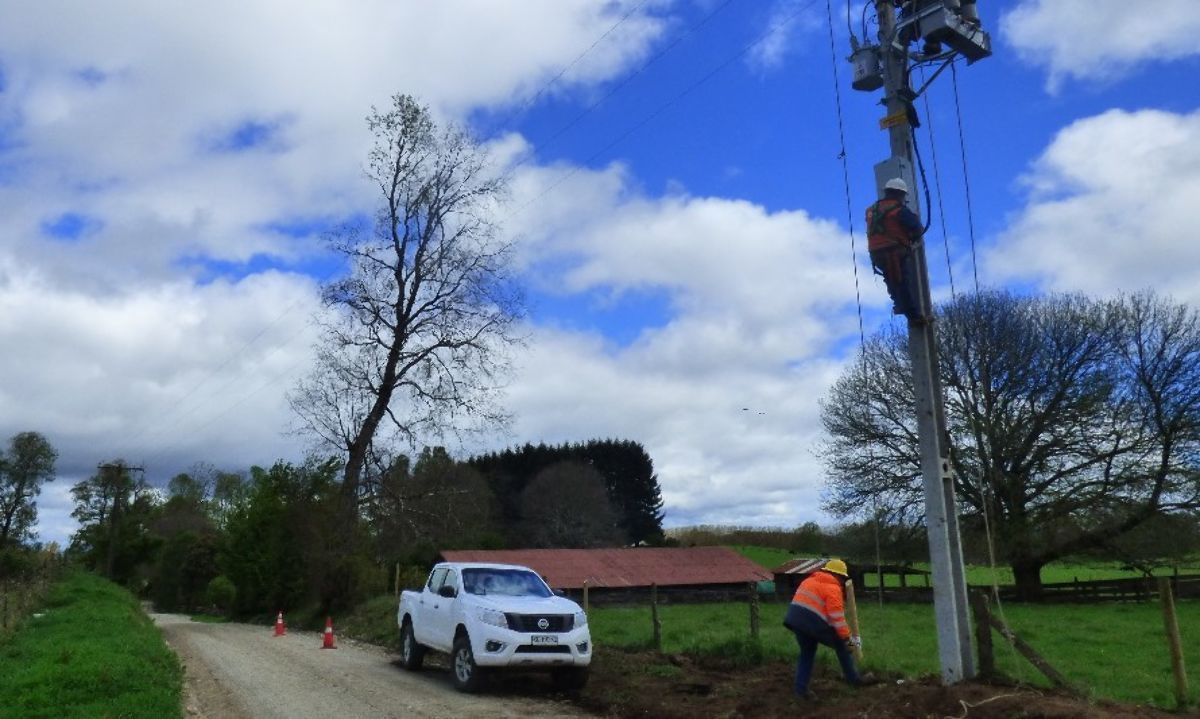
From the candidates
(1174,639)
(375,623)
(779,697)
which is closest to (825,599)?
(779,697)

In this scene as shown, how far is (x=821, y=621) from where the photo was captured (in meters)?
10.2

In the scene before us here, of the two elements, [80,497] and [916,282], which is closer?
[916,282]

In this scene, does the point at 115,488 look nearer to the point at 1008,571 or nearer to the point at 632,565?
the point at 632,565

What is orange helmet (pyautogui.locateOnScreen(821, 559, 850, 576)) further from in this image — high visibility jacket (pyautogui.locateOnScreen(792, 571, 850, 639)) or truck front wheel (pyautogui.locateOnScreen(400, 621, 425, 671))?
truck front wheel (pyautogui.locateOnScreen(400, 621, 425, 671))

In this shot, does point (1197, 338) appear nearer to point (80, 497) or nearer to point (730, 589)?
point (730, 589)

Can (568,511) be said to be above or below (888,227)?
above

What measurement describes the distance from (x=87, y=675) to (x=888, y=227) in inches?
443

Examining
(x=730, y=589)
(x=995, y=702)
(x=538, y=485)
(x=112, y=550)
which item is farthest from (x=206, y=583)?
(x=995, y=702)

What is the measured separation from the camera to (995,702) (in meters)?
8.31

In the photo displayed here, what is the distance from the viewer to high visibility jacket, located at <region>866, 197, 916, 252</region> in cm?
968

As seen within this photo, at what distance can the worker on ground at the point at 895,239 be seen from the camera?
9.70 m

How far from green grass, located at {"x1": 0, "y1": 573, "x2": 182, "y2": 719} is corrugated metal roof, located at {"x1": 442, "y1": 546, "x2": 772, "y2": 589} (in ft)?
68.5

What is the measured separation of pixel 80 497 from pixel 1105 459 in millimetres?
75586

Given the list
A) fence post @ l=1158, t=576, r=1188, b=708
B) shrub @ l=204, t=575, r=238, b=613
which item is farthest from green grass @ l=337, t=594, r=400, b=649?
shrub @ l=204, t=575, r=238, b=613
